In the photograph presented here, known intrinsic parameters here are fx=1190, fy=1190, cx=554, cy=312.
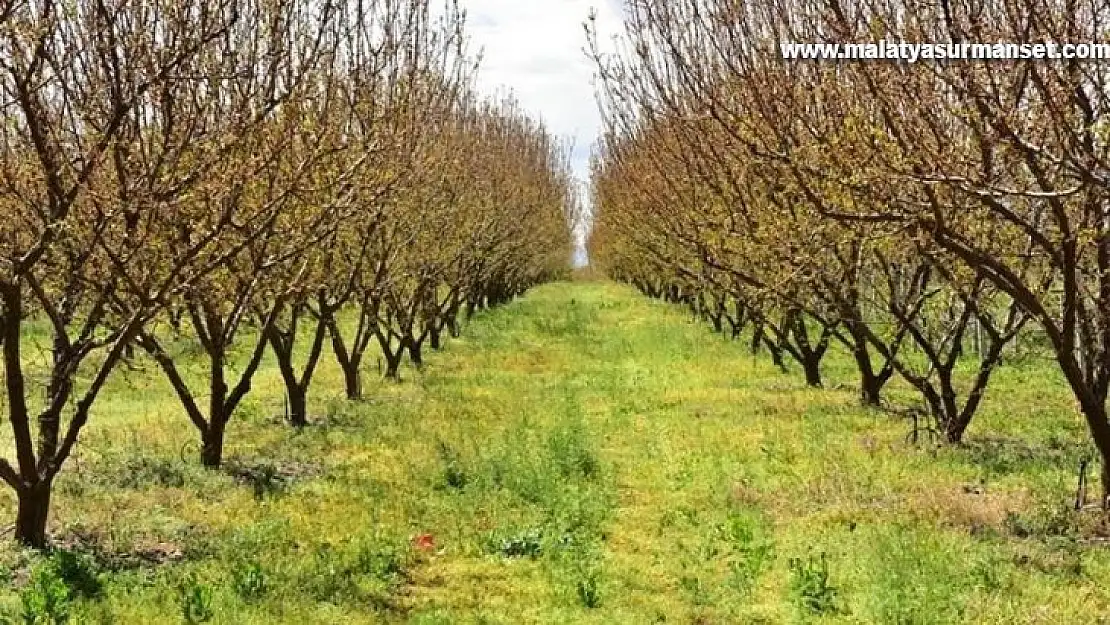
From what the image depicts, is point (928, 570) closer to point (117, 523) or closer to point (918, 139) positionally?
point (918, 139)

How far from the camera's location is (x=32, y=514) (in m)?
8.86

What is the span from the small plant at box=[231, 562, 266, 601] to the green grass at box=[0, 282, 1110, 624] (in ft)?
0.07

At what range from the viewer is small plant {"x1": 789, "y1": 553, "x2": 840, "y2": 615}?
7.66 meters

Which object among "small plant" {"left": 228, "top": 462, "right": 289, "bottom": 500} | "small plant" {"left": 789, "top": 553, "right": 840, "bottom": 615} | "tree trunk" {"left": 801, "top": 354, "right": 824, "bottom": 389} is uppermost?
"tree trunk" {"left": 801, "top": 354, "right": 824, "bottom": 389}

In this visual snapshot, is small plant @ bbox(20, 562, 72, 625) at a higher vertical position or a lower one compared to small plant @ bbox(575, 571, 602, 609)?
higher

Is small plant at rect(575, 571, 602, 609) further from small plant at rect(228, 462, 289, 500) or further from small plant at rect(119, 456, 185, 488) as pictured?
small plant at rect(119, 456, 185, 488)

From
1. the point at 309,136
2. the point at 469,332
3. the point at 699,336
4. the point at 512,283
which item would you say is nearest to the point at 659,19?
the point at 309,136

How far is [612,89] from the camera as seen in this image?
17375 millimetres

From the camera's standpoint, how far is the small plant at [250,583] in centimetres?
788

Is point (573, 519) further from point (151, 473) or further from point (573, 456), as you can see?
point (151, 473)

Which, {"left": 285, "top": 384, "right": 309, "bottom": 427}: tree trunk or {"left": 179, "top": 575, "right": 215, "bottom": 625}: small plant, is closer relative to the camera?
{"left": 179, "top": 575, "right": 215, "bottom": 625}: small plant

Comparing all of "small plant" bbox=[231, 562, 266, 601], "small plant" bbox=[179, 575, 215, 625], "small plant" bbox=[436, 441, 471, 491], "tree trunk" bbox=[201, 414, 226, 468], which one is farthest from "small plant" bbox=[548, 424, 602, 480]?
"small plant" bbox=[179, 575, 215, 625]

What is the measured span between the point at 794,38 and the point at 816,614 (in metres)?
4.94

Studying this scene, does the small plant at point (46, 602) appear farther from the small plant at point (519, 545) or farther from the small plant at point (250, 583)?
the small plant at point (519, 545)
